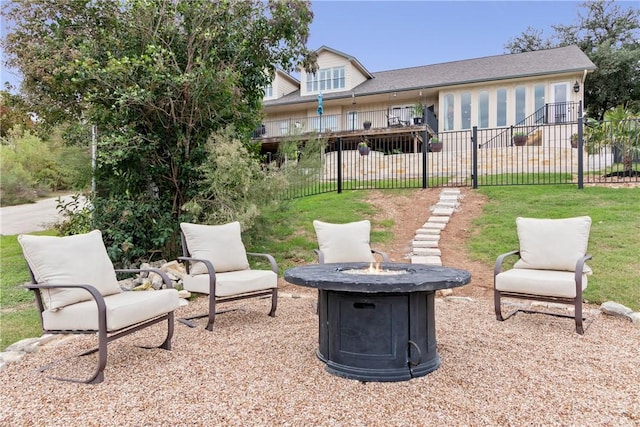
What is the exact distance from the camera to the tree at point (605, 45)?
20828mm

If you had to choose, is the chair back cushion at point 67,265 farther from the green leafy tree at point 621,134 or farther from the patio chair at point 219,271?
the green leafy tree at point 621,134

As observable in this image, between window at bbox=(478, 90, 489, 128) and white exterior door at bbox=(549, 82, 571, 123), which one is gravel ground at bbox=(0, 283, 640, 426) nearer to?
white exterior door at bbox=(549, 82, 571, 123)

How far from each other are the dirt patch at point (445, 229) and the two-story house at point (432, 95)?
6400 mm

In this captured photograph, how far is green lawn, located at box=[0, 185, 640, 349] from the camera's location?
15.7 ft

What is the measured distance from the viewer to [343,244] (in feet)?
16.1

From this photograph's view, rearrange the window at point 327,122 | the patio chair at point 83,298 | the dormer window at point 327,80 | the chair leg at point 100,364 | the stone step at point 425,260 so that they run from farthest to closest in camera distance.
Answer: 1. the dormer window at point 327,80
2. the window at point 327,122
3. the stone step at point 425,260
4. the patio chair at point 83,298
5. the chair leg at point 100,364

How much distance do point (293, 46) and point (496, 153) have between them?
9.26 meters

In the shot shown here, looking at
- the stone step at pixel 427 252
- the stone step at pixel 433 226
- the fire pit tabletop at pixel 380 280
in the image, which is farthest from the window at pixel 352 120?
the fire pit tabletop at pixel 380 280

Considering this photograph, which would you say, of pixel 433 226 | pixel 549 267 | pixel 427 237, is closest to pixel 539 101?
pixel 433 226

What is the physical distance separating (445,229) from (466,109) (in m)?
11.7

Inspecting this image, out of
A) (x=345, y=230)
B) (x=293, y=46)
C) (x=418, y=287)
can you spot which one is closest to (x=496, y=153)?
(x=293, y=46)

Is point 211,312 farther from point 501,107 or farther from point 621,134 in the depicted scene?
point 501,107

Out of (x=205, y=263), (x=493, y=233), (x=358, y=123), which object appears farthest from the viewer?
(x=358, y=123)

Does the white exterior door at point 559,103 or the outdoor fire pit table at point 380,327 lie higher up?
the white exterior door at point 559,103
